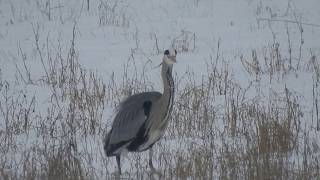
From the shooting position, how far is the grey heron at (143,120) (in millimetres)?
6363

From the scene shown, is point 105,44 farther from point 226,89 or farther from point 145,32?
point 226,89

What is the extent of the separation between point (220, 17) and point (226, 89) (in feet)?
14.4

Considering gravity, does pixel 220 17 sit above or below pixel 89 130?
above

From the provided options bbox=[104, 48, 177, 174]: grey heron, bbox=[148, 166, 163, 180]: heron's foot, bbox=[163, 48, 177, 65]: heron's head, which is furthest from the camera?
bbox=[163, 48, 177, 65]: heron's head

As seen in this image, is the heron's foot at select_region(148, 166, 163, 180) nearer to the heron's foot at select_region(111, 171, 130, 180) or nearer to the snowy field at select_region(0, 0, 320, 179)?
the snowy field at select_region(0, 0, 320, 179)

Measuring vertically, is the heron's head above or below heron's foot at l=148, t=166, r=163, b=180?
above

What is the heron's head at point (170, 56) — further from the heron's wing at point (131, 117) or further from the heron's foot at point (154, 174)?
the heron's foot at point (154, 174)

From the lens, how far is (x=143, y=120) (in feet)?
21.3

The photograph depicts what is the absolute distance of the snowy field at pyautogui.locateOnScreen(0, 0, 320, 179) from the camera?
5.96 metres

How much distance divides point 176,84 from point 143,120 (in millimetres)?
2953

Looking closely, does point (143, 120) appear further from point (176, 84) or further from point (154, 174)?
point (176, 84)

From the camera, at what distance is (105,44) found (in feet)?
38.8

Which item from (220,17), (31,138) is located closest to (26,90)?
(31,138)

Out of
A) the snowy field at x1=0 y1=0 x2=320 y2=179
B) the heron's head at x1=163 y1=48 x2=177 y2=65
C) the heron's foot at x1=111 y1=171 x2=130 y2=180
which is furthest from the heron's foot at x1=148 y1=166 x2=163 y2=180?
the heron's head at x1=163 y1=48 x2=177 y2=65
